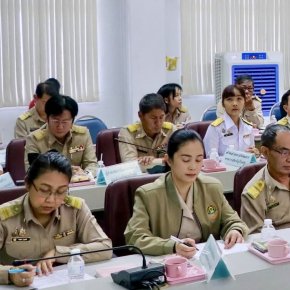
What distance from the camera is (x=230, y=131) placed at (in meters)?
4.34

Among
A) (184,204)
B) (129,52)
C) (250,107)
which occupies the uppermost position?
(129,52)

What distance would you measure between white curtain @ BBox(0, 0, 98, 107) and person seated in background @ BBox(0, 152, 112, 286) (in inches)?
144

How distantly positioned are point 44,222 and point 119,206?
451 mm

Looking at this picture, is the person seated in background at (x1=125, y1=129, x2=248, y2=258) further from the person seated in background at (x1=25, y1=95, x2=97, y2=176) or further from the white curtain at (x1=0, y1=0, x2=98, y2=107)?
the white curtain at (x1=0, y1=0, x2=98, y2=107)

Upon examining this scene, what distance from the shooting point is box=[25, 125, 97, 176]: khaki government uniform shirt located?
12.0ft

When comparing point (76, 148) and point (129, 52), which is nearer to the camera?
point (76, 148)

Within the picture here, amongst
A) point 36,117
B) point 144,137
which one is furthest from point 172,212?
point 36,117

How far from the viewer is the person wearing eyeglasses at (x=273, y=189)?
8.11ft

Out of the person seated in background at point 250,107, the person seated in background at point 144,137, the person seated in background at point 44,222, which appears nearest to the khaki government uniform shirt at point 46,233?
the person seated in background at point 44,222

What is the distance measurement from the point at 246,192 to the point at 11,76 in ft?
12.0

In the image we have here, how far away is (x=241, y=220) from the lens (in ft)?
7.70

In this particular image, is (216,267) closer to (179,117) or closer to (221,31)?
(179,117)

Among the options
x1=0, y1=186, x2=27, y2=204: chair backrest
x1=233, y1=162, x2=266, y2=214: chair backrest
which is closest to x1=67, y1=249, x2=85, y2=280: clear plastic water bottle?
x1=0, y1=186, x2=27, y2=204: chair backrest

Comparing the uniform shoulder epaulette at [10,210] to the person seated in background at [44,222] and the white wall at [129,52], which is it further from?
the white wall at [129,52]
